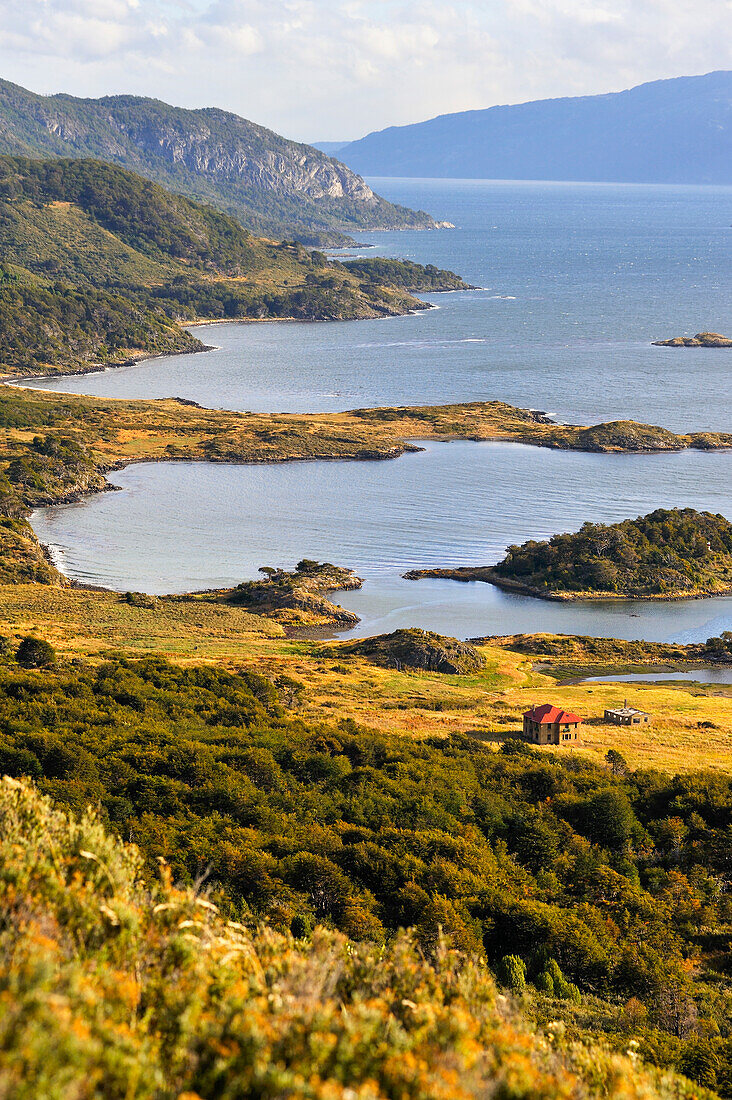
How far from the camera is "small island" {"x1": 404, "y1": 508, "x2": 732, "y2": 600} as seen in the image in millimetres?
76125

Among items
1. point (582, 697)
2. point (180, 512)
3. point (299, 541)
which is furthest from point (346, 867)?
point (180, 512)

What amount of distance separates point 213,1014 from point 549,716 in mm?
32620

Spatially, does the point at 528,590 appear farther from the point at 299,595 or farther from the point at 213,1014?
the point at 213,1014

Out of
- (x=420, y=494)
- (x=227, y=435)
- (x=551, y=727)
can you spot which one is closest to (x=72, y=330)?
(x=227, y=435)

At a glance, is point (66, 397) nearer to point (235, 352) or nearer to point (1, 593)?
point (235, 352)

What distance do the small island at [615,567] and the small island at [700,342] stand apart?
10448 centimetres

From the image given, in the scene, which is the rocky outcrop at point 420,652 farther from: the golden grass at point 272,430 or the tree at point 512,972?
the golden grass at point 272,430

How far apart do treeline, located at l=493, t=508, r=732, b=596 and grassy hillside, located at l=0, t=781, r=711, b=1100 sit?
60.7m

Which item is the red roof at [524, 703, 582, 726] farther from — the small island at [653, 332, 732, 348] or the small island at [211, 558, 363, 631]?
the small island at [653, 332, 732, 348]

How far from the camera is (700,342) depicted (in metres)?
179

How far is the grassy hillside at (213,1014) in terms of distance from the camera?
36.4 ft

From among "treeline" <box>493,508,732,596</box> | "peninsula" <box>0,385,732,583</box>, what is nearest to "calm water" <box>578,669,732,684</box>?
"treeline" <box>493,508,732,596</box>

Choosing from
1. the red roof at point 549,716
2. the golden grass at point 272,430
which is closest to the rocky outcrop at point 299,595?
the red roof at point 549,716

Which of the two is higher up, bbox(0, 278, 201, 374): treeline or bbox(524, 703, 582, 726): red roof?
bbox(0, 278, 201, 374): treeline
